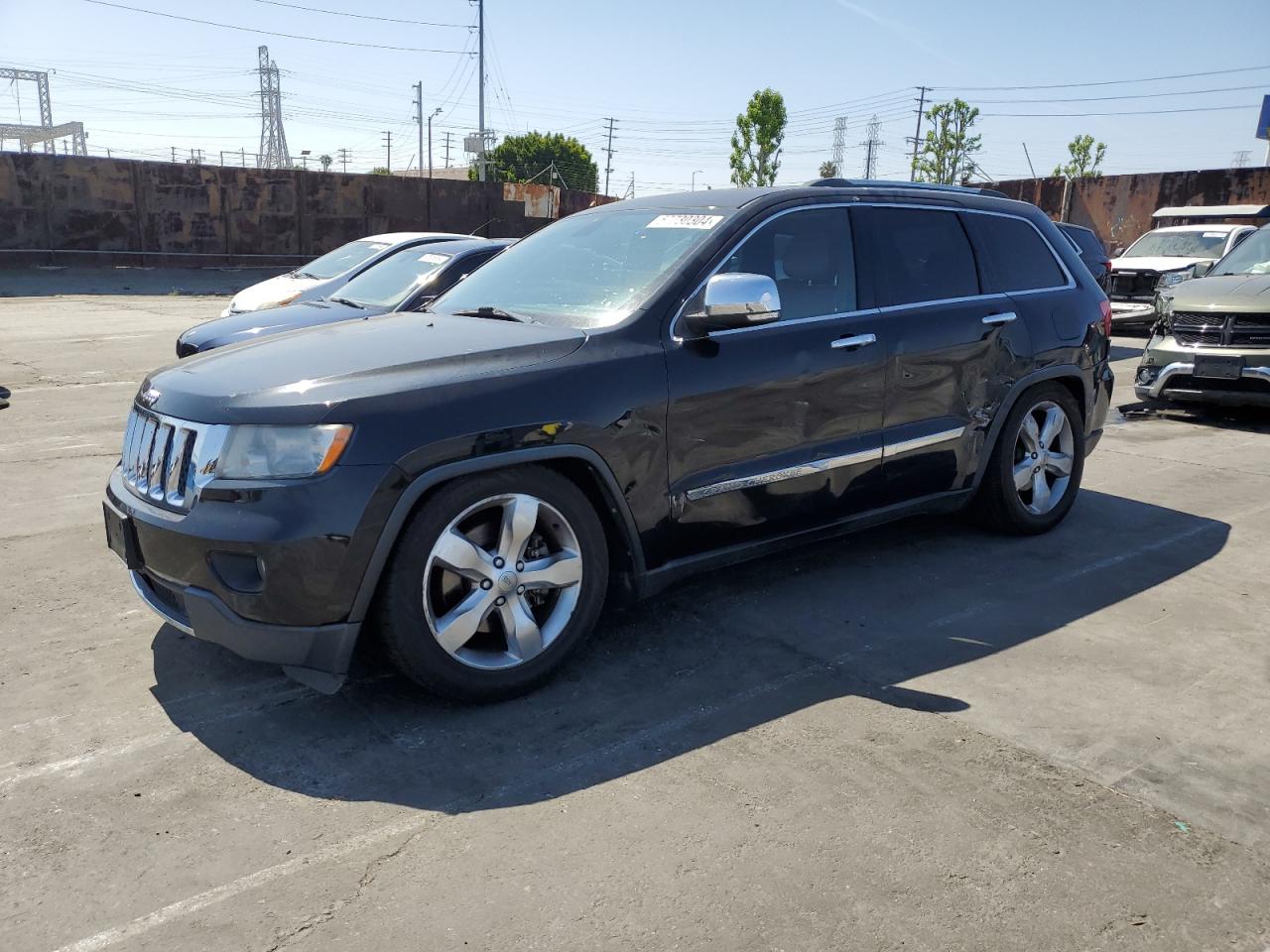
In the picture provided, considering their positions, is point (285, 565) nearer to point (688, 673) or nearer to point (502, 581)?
point (502, 581)

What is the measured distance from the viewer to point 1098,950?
2.46m

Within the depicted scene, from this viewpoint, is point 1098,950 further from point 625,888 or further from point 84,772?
point 84,772

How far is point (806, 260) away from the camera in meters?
4.61

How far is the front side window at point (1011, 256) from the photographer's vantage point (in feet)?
17.8

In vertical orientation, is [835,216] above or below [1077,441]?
above

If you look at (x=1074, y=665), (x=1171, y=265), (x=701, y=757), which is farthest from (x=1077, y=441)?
(x=1171, y=265)

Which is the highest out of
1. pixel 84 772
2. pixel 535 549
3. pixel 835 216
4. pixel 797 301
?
pixel 835 216

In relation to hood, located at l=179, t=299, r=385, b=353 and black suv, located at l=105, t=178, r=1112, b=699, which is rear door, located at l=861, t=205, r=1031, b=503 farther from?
hood, located at l=179, t=299, r=385, b=353

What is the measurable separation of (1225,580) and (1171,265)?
12.6 meters

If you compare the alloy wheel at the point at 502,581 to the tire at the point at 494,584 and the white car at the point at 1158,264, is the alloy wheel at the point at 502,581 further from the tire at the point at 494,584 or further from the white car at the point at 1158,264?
the white car at the point at 1158,264

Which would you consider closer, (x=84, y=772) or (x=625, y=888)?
(x=625, y=888)

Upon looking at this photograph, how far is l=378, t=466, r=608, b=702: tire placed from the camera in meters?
3.41

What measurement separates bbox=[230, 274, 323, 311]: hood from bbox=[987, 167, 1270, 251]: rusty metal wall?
18.6 m

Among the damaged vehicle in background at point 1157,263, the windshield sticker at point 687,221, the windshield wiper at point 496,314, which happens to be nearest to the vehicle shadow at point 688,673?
the windshield wiper at point 496,314
